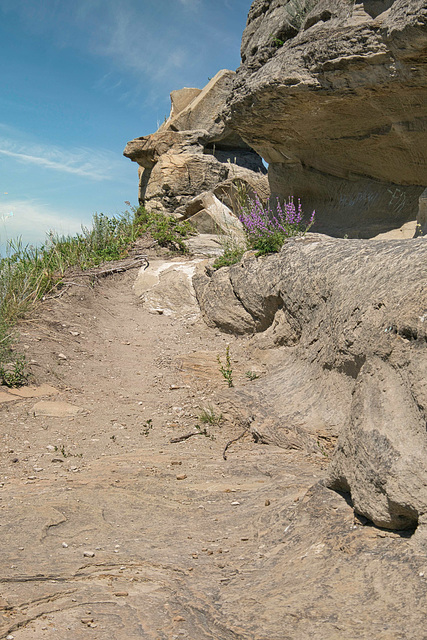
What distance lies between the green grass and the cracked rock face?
2.46 m

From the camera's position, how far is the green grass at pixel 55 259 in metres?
6.66

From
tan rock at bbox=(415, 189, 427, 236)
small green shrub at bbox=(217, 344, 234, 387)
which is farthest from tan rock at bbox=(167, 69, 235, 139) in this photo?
small green shrub at bbox=(217, 344, 234, 387)

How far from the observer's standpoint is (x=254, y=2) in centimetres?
966

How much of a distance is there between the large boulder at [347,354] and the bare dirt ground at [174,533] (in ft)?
0.67

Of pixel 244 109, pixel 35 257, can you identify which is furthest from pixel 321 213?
pixel 35 257

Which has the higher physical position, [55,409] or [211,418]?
[55,409]

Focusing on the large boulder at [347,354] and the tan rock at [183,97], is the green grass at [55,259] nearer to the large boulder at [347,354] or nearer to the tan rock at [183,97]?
the large boulder at [347,354]

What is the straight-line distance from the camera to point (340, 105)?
786cm

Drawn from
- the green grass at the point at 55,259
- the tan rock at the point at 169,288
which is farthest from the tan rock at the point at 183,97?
the tan rock at the point at 169,288

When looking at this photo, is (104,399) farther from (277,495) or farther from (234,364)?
(277,495)

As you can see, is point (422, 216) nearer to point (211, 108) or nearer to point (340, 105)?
point (340, 105)

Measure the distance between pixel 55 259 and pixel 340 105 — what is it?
5.37 metres

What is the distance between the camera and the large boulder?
2693mm

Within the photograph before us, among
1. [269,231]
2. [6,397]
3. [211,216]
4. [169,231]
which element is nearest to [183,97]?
[211,216]
